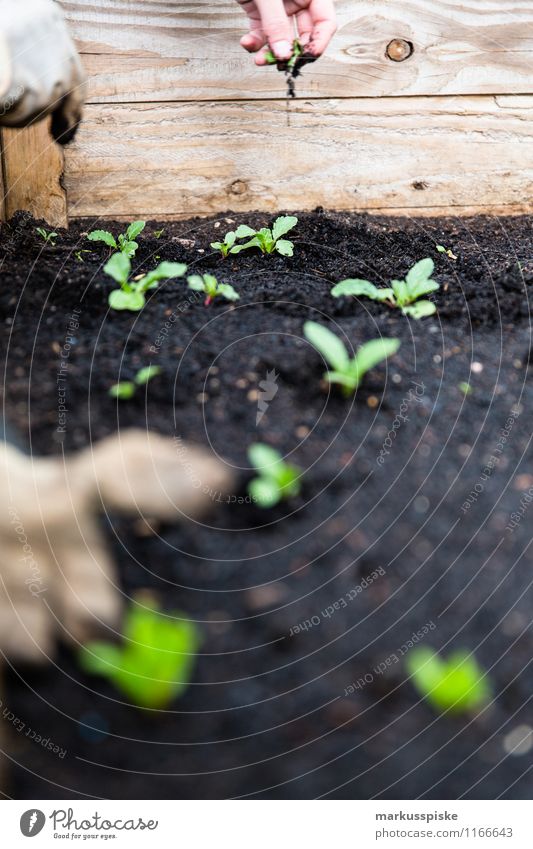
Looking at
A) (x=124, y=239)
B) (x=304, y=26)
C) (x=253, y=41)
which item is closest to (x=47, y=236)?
(x=124, y=239)

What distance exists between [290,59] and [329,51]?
21cm

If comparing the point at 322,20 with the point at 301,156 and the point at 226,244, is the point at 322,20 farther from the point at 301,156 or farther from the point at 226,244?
the point at 226,244

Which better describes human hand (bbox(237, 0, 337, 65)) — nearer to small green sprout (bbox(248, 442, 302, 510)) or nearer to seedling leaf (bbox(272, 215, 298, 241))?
seedling leaf (bbox(272, 215, 298, 241))

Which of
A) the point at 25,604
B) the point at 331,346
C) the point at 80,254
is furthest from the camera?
the point at 80,254

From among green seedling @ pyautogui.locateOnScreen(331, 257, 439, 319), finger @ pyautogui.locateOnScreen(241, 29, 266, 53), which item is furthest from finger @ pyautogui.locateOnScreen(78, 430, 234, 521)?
finger @ pyautogui.locateOnScreen(241, 29, 266, 53)

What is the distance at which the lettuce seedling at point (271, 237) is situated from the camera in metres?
2.18

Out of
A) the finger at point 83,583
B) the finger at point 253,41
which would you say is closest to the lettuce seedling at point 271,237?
the finger at point 253,41

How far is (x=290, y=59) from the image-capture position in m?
2.18

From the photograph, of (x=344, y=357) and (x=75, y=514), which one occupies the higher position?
(x=344, y=357)

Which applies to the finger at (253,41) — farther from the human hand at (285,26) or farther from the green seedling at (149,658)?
the green seedling at (149,658)

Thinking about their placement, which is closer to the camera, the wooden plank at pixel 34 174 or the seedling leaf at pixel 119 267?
the seedling leaf at pixel 119 267

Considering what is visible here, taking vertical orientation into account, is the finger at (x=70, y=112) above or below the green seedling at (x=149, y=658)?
above

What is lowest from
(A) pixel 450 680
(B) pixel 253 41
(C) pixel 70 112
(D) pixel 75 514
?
(A) pixel 450 680

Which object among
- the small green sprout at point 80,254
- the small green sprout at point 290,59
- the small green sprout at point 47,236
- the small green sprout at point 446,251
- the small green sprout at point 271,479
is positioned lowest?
the small green sprout at point 446,251
